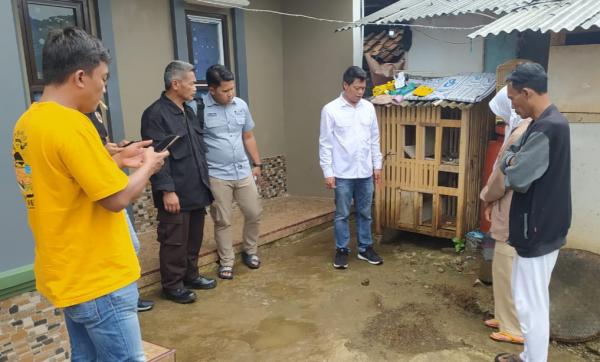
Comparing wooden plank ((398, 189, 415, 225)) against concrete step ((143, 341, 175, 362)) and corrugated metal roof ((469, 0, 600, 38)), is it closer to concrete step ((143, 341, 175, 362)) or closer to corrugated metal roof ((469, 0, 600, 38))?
corrugated metal roof ((469, 0, 600, 38))

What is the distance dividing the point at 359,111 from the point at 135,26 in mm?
2471

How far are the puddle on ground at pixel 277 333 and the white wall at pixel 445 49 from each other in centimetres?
367

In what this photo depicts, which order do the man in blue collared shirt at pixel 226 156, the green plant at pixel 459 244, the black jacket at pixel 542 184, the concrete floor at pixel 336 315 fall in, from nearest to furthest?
the black jacket at pixel 542 184, the concrete floor at pixel 336 315, the man in blue collared shirt at pixel 226 156, the green plant at pixel 459 244

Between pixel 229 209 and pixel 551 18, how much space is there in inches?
123

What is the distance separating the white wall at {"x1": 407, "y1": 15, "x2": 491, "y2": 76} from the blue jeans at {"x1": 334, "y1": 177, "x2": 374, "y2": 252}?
203 cm

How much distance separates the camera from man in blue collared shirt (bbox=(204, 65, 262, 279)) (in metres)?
4.21

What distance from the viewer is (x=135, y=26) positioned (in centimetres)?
497

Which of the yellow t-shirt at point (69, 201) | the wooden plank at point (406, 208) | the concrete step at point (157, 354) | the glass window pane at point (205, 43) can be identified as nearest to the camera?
the yellow t-shirt at point (69, 201)

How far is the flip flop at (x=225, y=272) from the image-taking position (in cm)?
454

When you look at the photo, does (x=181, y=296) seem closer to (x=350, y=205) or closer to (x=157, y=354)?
(x=157, y=354)

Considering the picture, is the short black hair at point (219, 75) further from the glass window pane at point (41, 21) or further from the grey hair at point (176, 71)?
the glass window pane at point (41, 21)

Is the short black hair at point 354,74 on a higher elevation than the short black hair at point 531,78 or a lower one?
higher

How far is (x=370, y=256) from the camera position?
16.2 ft

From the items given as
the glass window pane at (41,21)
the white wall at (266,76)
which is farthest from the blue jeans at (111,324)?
the white wall at (266,76)
